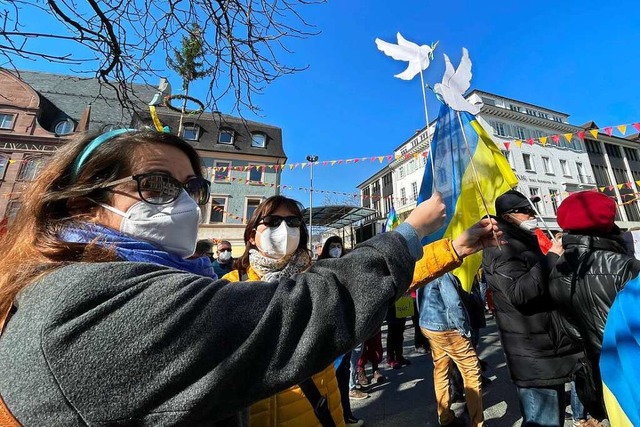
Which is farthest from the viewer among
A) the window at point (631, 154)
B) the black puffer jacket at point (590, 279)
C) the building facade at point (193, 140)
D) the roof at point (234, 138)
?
the window at point (631, 154)

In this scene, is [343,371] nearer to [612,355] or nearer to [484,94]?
[612,355]

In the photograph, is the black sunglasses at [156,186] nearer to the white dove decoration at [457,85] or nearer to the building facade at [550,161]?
the white dove decoration at [457,85]

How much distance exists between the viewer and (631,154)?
33688 mm

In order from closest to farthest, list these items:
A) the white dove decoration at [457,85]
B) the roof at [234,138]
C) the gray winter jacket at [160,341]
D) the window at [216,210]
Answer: the gray winter jacket at [160,341] < the white dove decoration at [457,85] < the window at [216,210] < the roof at [234,138]

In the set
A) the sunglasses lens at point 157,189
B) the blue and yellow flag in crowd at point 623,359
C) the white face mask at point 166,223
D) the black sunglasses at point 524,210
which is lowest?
the blue and yellow flag in crowd at point 623,359

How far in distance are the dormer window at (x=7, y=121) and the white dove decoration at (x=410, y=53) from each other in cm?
3121

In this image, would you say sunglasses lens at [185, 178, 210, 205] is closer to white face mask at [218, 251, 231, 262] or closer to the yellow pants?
the yellow pants

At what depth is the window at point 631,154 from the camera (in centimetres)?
3331

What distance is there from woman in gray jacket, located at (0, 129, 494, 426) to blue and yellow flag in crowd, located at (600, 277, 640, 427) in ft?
3.42

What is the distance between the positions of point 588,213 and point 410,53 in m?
1.64

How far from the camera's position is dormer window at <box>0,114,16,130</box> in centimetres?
2201

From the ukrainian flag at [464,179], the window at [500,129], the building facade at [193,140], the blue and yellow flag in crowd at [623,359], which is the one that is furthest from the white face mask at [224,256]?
the window at [500,129]

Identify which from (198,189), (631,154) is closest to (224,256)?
(198,189)

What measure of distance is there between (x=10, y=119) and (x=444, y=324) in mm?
32260
